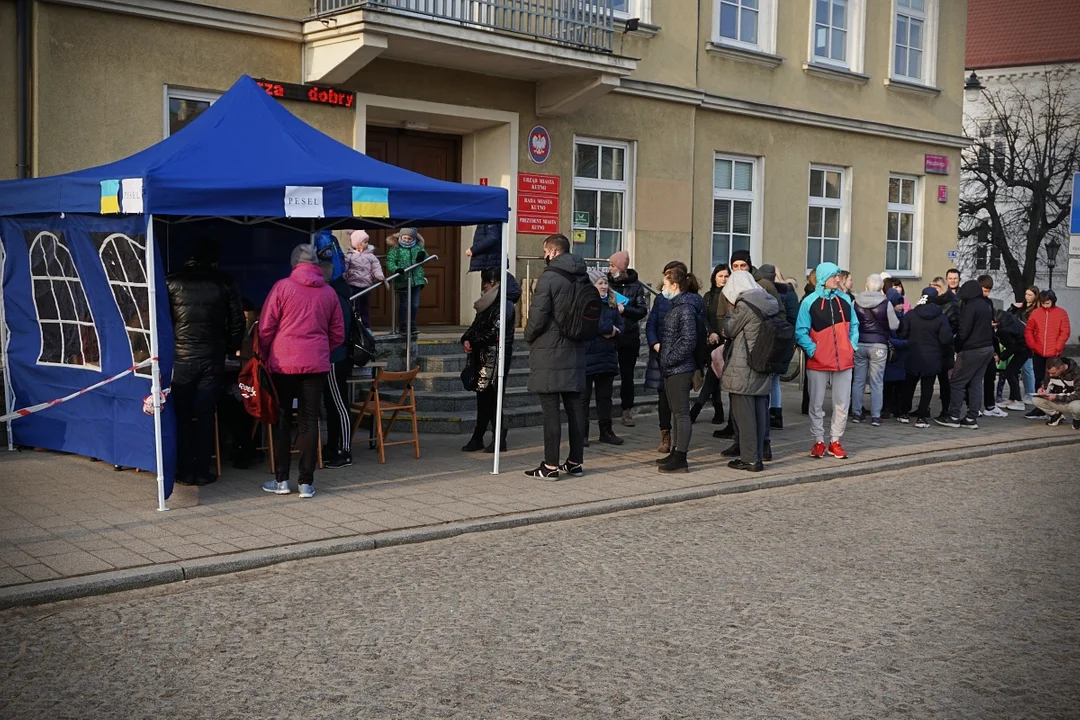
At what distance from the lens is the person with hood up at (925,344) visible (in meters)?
14.5

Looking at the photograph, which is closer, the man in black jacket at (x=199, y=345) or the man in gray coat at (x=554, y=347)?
the man in black jacket at (x=199, y=345)

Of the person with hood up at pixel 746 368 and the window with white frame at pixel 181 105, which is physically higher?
the window with white frame at pixel 181 105

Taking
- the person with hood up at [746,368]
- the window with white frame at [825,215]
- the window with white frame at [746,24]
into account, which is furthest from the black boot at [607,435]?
the window with white frame at [825,215]

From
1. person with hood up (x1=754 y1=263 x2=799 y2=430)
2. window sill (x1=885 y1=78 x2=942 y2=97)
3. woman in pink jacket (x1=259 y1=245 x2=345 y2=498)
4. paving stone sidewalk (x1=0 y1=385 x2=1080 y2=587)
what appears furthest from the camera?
window sill (x1=885 y1=78 x2=942 y2=97)

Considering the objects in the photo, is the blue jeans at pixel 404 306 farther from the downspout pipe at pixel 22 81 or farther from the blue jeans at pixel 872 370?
the blue jeans at pixel 872 370

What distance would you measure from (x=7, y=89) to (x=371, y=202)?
500cm

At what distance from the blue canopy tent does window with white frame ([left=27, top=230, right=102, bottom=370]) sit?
14 mm

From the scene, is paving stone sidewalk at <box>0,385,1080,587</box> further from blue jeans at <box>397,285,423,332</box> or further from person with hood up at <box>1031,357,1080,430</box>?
person with hood up at <box>1031,357,1080,430</box>

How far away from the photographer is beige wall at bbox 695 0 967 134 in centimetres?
1923

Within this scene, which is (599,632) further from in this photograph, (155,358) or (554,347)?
(554,347)

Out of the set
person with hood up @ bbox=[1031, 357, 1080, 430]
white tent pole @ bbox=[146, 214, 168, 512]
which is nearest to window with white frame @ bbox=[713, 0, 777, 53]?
person with hood up @ bbox=[1031, 357, 1080, 430]

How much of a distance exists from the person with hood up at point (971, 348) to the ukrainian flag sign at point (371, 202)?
8.29m

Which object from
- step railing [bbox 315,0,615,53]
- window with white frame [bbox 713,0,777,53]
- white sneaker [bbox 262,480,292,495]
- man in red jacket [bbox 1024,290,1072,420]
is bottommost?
white sneaker [bbox 262,480,292,495]

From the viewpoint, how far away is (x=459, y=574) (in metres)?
7.10
